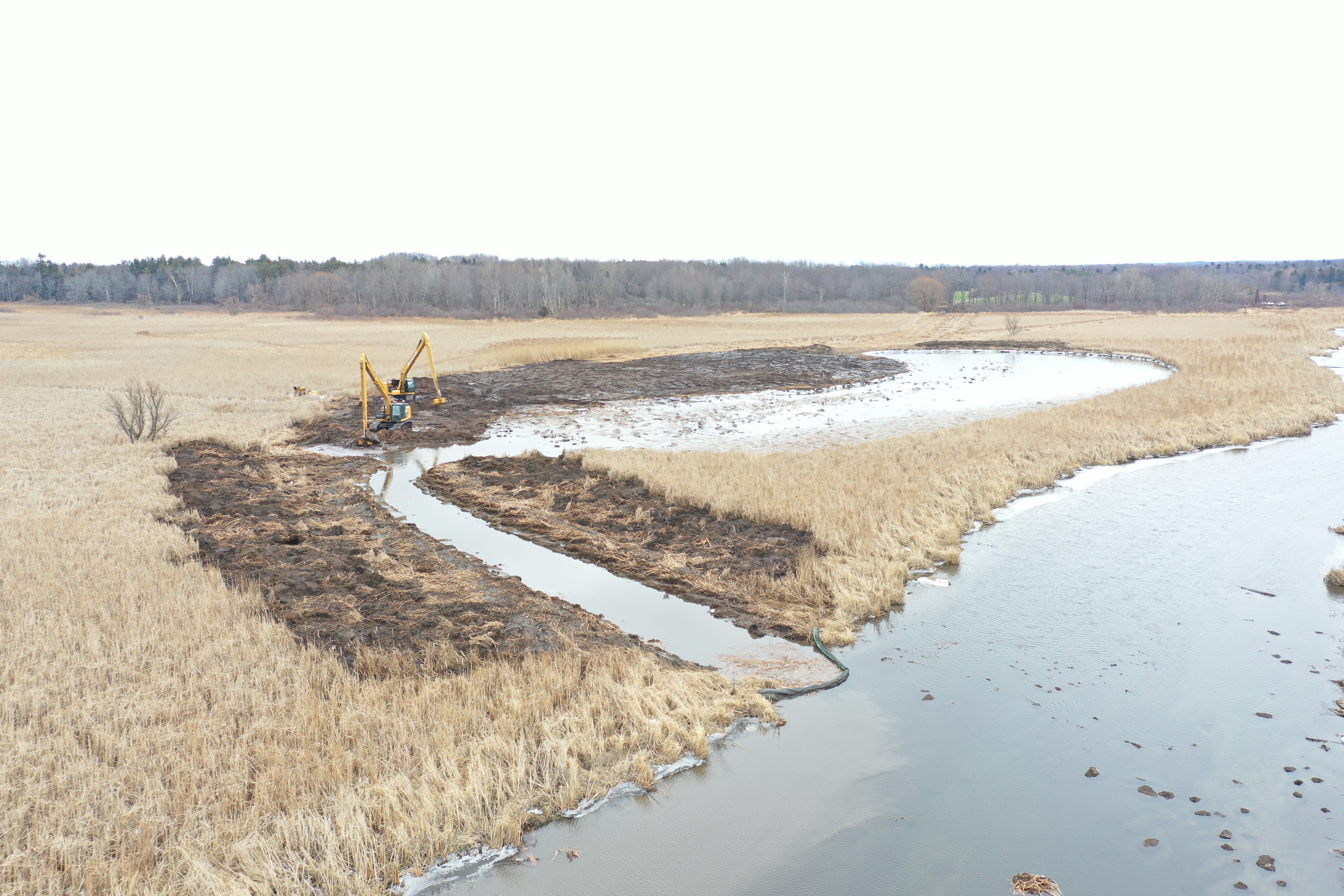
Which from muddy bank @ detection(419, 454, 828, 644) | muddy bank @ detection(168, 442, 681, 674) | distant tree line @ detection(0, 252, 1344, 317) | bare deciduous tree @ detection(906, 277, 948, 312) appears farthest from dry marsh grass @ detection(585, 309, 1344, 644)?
distant tree line @ detection(0, 252, 1344, 317)

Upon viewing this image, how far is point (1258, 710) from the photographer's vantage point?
8289mm

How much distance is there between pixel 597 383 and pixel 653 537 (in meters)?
20.9

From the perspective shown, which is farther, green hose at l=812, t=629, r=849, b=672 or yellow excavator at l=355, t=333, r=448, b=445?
yellow excavator at l=355, t=333, r=448, b=445

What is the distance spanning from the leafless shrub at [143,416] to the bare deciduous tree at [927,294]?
8674 centimetres

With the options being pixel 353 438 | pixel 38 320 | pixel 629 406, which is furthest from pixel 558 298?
pixel 353 438

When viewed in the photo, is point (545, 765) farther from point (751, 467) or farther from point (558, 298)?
point (558, 298)

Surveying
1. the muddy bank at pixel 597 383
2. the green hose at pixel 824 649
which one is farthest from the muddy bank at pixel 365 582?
the muddy bank at pixel 597 383

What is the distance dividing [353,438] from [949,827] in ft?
63.1

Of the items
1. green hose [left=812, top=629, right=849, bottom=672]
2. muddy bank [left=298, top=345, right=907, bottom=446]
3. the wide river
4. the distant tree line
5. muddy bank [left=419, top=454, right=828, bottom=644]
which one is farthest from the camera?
the distant tree line

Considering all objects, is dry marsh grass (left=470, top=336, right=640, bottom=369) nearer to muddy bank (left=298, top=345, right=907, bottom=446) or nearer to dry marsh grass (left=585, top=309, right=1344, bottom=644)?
muddy bank (left=298, top=345, right=907, bottom=446)

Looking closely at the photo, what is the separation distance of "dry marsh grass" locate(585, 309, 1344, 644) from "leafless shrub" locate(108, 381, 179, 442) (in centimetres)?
1164

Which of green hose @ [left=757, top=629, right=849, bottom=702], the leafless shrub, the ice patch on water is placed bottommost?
the ice patch on water

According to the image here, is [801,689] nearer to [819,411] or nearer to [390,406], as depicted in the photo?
[390,406]

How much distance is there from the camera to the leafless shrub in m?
20.2
